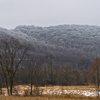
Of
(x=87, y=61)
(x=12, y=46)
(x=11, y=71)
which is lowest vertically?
(x=87, y=61)

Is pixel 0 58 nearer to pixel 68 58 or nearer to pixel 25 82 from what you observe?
pixel 25 82

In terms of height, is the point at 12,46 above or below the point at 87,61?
above

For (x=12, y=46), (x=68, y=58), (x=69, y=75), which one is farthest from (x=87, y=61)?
(x=12, y=46)

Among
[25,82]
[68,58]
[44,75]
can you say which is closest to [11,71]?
[25,82]

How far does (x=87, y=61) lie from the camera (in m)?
172

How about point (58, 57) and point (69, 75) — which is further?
point (58, 57)

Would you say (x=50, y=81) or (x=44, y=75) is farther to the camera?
(x=44, y=75)

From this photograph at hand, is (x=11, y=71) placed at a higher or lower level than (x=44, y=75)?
higher

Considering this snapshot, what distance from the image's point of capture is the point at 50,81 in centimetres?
9488

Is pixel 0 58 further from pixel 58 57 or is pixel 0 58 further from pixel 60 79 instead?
pixel 58 57

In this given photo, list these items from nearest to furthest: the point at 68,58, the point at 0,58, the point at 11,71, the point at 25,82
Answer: the point at 11,71
the point at 0,58
the point at 25,82
the point at 68,58

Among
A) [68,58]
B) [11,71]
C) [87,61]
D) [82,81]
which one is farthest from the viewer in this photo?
[68,58]

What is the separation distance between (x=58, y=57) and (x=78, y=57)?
38.4 ft

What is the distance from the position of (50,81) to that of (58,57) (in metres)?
93.3
